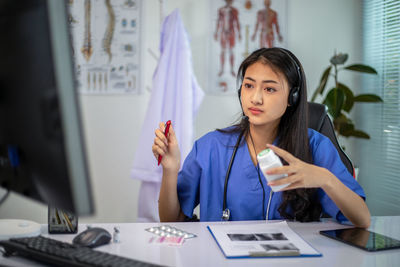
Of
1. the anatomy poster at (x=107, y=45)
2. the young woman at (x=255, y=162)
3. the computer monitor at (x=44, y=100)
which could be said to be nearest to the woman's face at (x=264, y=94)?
the young woman at (x=255, y=162)

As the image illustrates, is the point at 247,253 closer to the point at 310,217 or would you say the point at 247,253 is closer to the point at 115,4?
the point at 310,217

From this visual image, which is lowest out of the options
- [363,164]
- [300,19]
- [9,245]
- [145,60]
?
[363,164]

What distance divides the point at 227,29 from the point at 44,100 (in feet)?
7.63

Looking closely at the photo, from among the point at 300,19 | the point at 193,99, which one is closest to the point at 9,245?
A: the point at 193,99

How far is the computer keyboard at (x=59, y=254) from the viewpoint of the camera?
73 centimetres

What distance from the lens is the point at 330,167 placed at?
55.0 inches

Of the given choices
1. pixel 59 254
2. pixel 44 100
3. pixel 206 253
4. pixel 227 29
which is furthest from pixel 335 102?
pixel 44 100

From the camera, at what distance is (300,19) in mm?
2852

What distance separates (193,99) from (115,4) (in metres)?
0.86

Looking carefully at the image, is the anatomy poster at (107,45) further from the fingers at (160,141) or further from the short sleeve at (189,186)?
the fingers at (160,141)

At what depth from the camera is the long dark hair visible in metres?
1.34

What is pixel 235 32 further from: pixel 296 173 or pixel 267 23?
pixel 296 173

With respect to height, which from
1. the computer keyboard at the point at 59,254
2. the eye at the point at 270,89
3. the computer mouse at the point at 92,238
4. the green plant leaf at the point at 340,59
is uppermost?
the green plant leaf at the point at 340,59

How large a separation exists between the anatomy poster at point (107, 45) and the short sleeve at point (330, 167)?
1552mm
